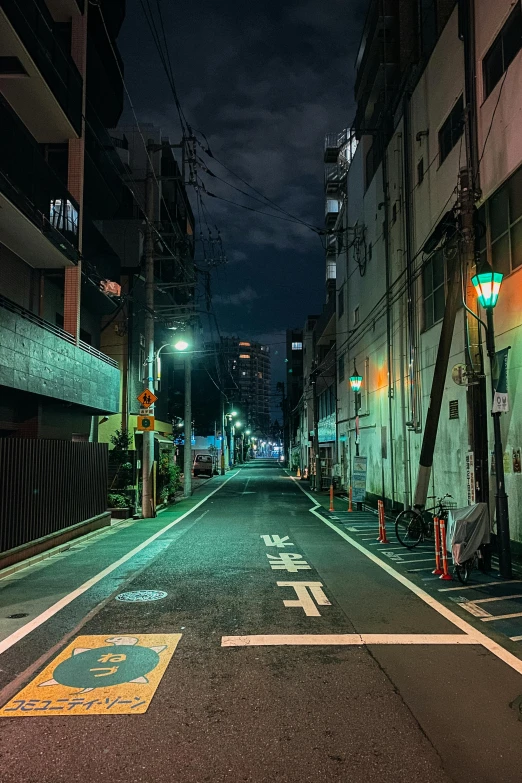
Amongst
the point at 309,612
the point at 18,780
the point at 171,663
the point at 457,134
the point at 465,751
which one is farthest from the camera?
the point at 457,134

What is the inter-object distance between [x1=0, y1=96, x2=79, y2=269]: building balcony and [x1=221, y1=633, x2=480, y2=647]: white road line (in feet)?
40.2

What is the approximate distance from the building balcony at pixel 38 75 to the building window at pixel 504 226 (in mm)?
12432

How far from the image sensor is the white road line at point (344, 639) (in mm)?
6234

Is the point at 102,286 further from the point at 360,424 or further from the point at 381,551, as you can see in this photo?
the point at 381,551

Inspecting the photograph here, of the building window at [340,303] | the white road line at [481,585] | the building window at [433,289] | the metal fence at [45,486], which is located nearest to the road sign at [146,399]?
the metal fence at [45,486]

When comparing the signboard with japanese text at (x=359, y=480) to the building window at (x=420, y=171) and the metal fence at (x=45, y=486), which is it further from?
the building window at (x=420, y=171)

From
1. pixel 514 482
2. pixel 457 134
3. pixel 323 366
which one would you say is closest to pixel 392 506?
pixel 514 482

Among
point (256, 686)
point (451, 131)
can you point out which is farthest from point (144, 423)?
point (256, 686)

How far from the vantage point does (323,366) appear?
142 feet

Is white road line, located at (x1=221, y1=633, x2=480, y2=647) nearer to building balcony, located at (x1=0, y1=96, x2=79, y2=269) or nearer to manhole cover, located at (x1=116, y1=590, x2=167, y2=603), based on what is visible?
manhole cover, located at (x1=116, y1=590, x2=167, y2=603)

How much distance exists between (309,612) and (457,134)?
13.5m

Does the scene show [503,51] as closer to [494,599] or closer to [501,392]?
[501,392]

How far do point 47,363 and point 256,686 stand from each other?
12798 mm

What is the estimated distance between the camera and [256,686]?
16.5 ft
